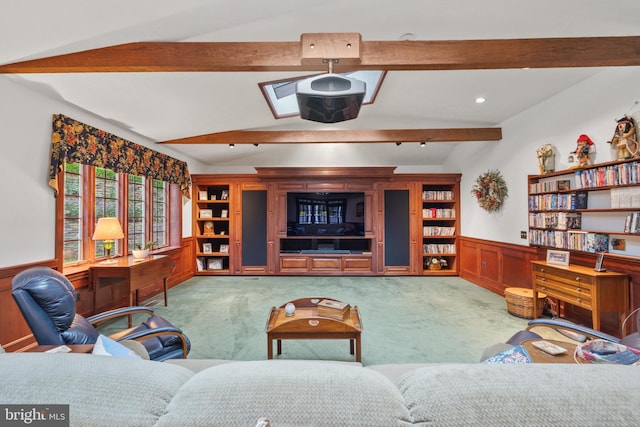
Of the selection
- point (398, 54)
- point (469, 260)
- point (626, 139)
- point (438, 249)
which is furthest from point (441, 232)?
point (398, 54)

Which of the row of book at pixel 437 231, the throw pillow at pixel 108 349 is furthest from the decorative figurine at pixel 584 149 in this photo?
the throw pillow at pixel 108 349

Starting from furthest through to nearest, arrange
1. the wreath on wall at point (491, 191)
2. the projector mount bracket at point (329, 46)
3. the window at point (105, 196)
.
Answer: the wreath on wall at point (491, 191) → the window at point (105, 196) → the projector mount bracket at point (329, 46)

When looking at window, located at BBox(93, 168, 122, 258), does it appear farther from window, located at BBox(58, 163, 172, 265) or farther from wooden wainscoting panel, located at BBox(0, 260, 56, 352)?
wooden wainscoting panel, located at BBox(0, 260, 56, 352)

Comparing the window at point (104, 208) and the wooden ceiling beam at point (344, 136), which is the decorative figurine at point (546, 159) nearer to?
the wooden ceiling beam at point (344, 136)

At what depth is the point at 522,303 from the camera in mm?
3277

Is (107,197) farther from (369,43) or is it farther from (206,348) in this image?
(369,43)

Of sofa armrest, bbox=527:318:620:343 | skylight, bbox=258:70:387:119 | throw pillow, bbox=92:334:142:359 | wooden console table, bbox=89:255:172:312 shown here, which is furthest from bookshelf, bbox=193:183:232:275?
sofa armrest, bbox=527:318:620:343

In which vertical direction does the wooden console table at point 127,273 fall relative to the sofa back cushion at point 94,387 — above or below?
below

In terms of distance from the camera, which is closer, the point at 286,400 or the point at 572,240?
the point at 286,400

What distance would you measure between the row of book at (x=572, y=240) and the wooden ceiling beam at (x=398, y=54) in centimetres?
169

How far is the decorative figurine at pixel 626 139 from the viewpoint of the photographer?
2420 mm

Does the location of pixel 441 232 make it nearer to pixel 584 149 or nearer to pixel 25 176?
pixel 584 149

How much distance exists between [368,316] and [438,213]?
11.0 feet

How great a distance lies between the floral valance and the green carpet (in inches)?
78.3
